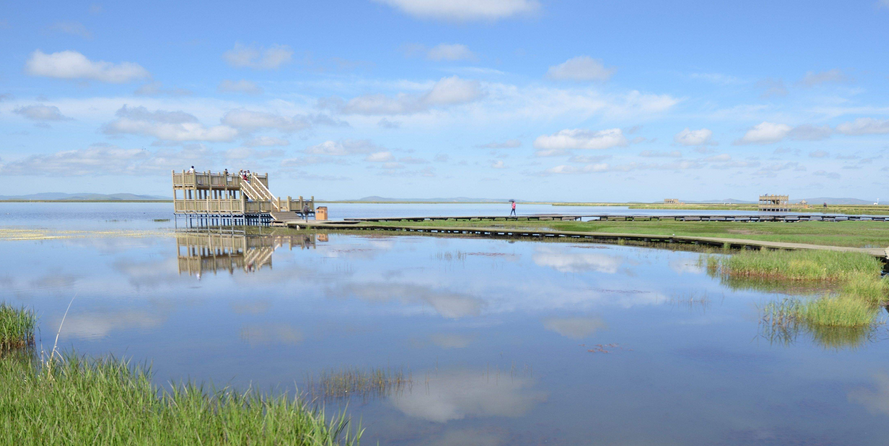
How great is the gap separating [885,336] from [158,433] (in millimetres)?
14069

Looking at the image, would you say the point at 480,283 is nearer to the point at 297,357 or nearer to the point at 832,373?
the point at 297,357

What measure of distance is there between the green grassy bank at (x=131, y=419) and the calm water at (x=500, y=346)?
140 centimetres

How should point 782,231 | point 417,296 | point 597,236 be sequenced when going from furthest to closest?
point 782,231
point 597,236
point 417,296

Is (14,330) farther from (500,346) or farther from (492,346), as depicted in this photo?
(500,346)

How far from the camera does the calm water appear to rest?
7789 millimetres

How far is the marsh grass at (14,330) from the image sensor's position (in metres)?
11.2

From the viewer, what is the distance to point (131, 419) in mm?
6348

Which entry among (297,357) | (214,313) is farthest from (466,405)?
(214,313)

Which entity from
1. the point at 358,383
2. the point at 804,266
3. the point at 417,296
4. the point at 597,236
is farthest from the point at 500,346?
the point at 597,236

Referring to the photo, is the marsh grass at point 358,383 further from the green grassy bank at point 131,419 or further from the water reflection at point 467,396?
the green grassy bank at point 131,419

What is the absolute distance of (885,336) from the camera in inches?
480

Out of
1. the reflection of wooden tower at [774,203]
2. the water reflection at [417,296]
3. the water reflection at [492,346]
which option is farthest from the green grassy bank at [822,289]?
the reflection of wooden tower at [774,203]

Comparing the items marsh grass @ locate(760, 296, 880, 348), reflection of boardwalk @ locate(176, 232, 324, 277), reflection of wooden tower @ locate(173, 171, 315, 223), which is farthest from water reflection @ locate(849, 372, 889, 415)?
reflection of wooden tower @ locate(173, 171, 315, 223)

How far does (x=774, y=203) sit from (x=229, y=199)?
119150 mm
